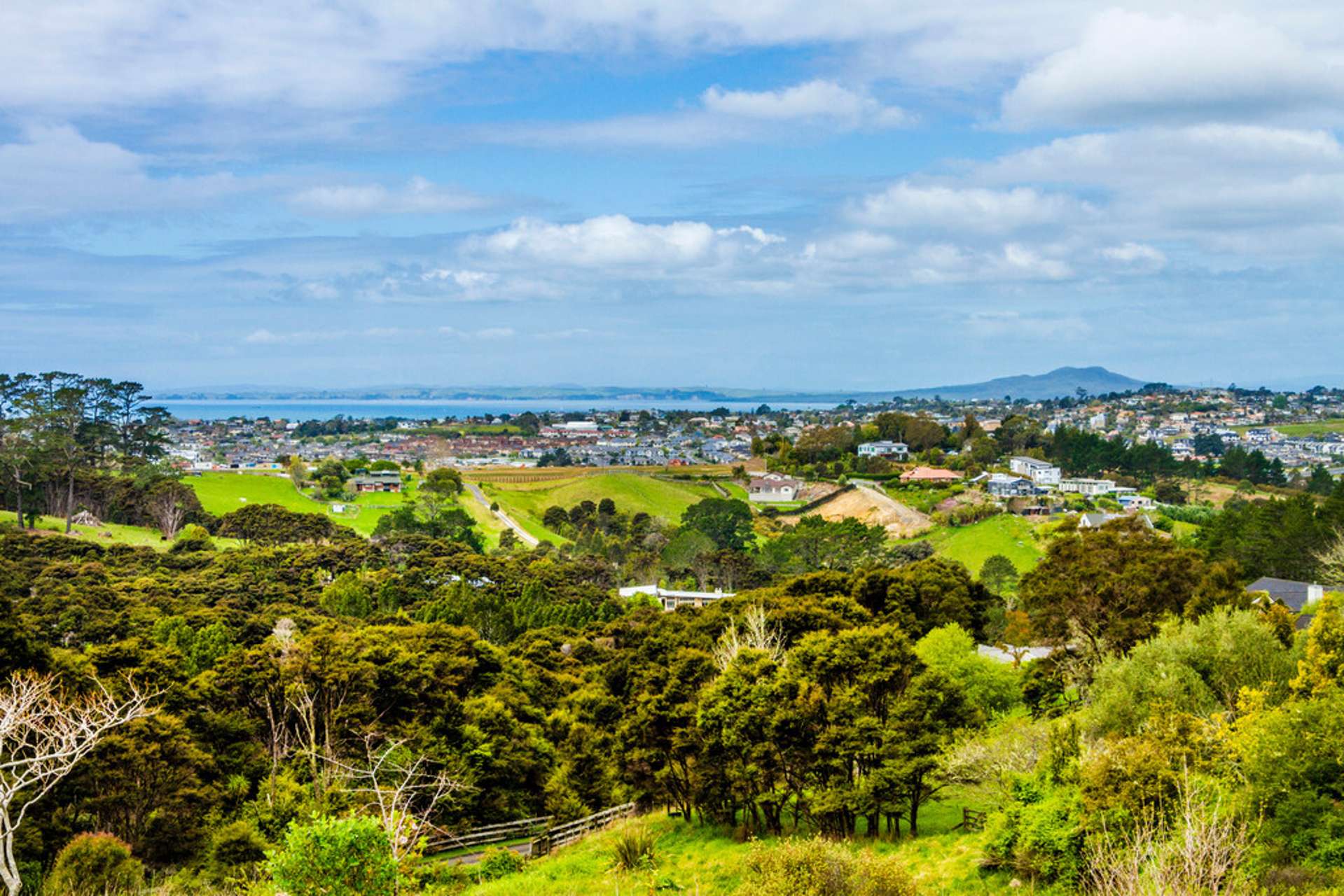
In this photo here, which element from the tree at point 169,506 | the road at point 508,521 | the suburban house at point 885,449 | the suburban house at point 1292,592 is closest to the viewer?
the suburban house at point 1292,592

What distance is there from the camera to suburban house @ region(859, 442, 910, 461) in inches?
4023

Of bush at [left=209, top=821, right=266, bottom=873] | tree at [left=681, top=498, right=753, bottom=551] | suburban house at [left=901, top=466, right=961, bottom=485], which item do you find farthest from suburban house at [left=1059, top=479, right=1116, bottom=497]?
bush at [left=209, top=821, right=266, bottom=873]

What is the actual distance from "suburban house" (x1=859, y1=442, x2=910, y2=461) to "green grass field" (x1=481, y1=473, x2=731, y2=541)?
753 inches

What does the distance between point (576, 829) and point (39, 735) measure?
27.1 ft

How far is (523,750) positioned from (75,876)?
8.30m

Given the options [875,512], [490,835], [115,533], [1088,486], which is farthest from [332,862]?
[1088,486]

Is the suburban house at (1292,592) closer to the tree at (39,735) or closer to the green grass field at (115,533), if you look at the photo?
the tree at (39,735)

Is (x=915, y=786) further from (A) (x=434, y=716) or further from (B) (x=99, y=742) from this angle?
(B) (x=99, y=742)

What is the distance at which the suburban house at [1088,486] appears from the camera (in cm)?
8113

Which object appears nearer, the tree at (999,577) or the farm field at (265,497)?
the tree at (999,577)

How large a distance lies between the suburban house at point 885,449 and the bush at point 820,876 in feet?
294

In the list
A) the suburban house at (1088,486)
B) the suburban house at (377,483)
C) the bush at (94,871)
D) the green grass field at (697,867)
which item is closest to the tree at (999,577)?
the green grass field at (697,867)

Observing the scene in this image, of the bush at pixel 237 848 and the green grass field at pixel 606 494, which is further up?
the bush at pixel 237 848

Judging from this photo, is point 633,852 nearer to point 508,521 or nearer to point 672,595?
point 672,595
